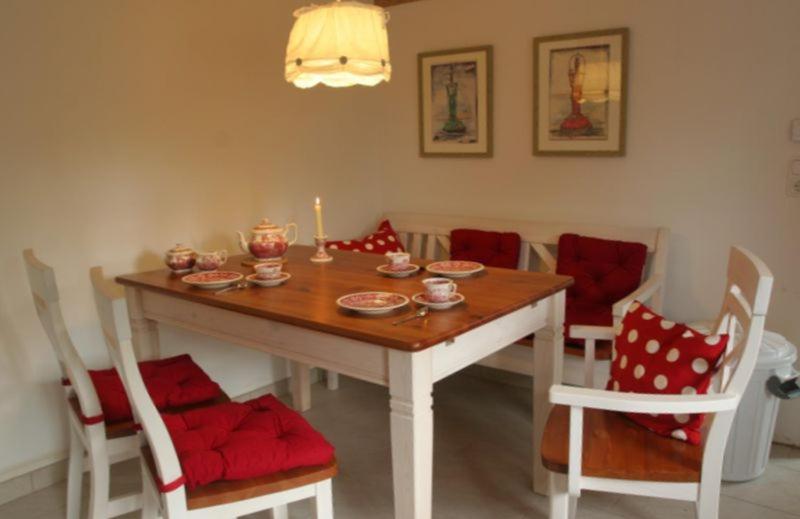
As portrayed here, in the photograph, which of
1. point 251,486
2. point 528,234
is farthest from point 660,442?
point 528,234

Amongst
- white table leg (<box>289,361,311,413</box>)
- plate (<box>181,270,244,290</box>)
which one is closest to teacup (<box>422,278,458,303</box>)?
plate (<box>181,270,244,290</box>)

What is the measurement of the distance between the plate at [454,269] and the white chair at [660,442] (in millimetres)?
620

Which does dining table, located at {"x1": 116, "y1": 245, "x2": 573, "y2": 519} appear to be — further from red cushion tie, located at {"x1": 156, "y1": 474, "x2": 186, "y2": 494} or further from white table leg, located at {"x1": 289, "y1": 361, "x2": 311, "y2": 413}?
white table leg, located at {"x1": 289, "y1": 361, "x2": 311, "y2": 413}

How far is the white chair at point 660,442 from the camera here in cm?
156

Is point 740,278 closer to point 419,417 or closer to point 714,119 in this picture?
point 419,417

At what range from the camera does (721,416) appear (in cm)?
157

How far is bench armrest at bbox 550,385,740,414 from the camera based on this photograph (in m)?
1.53

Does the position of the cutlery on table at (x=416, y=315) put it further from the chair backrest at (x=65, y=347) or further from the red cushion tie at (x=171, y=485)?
the chair backrest at (x=65, y=347)

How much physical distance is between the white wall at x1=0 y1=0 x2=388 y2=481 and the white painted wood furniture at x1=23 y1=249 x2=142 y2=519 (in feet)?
1.73

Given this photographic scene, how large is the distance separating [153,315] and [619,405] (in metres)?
1.64

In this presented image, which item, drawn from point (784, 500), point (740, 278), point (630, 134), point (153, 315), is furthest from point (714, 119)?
point (153, 315)

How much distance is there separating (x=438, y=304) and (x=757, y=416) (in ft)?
4.34

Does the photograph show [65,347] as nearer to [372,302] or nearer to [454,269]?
[372,302]

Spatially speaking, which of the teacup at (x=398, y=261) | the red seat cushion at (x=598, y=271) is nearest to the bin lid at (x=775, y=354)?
the red seat cushion at (x=598, y=271)
